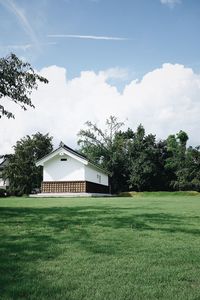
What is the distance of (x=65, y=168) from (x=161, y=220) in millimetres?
31312

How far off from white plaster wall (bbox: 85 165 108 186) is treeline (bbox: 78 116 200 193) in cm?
298

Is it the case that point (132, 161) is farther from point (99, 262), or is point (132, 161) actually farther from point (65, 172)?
point (99, 262)

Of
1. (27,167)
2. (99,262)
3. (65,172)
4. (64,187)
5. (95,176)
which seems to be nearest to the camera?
(99,262)

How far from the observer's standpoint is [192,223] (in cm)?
945

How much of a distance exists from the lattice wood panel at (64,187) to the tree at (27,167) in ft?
19.3

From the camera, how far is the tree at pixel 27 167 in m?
47.5

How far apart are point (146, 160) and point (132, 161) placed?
1.91 metres

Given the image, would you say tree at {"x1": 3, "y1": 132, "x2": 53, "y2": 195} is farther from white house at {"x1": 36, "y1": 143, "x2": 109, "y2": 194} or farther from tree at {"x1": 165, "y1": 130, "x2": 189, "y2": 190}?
tree at {"x1": 165, "y1": 130, "x2": 189, "y2": 190}

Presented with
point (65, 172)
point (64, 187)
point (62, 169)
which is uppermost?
point (62, 169)

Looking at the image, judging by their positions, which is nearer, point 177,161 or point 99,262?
point 99,262

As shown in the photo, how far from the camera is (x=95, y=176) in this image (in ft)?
148

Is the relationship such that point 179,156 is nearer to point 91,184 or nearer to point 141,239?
point 91,184

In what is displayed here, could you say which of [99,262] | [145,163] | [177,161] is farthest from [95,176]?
[99,262]

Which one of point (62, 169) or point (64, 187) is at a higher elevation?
point (62, 169)
